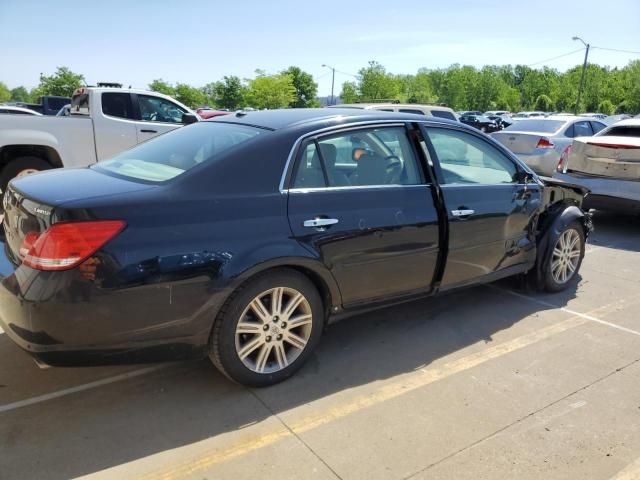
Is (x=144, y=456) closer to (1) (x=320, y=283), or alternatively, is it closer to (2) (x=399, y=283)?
(1) (x=320, y=283)

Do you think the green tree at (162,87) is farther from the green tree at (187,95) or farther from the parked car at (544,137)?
the parked car at (544,137)

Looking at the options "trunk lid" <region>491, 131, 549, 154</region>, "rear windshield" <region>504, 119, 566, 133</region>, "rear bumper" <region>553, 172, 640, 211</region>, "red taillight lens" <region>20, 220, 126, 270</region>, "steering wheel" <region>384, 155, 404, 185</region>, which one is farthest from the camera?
"rear windshield" <region>504, 119, 566, 133</region>

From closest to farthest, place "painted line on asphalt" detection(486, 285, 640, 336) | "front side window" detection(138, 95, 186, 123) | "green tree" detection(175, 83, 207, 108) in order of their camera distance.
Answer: "painted line on asphalt" detection(486, 285, 640, 336) → "front side window" detection(138, 95, 186, 123) → "green tree" detection(175, 83, 207, 108)

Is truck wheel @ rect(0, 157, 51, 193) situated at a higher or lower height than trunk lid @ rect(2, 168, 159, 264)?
lower

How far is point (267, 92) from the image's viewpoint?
5691 centimetres

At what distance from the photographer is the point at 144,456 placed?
2.51 m

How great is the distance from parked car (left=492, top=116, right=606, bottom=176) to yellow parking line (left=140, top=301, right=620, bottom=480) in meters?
7.09

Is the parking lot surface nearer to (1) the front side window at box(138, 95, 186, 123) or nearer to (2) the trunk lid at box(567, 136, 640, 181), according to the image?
(2) the trunk lid at box(567, 136, 640, 181)

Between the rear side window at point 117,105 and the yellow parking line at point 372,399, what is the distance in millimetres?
6860

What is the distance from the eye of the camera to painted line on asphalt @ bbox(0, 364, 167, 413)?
287 cm

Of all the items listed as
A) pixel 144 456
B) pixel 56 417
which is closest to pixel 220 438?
pixel 144 456

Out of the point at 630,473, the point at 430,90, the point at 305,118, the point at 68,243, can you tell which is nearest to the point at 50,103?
the point at 305,118

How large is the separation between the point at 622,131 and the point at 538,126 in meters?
3.53

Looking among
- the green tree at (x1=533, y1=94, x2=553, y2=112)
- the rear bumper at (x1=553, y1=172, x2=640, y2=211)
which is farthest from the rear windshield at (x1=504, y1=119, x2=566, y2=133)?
the green tree at (x1=533, y1=94, x2=553, y2=112)
